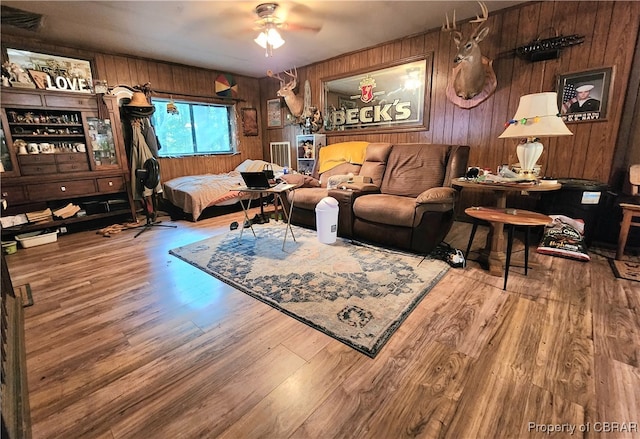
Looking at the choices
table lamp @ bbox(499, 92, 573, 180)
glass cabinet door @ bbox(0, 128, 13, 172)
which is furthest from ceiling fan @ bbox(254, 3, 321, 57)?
glass cabinet door @ bbox(0, 128, 13, 172)

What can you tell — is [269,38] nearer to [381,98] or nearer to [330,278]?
[381,98]

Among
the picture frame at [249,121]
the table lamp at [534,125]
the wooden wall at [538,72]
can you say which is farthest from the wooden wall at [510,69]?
the picture frame at [249,121]

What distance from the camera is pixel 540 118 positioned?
2.25m

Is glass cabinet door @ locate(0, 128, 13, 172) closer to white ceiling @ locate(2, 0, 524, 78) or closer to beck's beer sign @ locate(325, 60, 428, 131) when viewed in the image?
white ceiling @ locate(2, 0, 524, 78)

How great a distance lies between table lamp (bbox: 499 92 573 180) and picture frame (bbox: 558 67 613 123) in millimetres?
820

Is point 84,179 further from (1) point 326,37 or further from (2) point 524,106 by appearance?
(2) point 524,106

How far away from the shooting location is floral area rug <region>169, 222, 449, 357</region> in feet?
5.71

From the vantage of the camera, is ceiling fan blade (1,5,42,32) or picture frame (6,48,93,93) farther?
picture frame (6,48,93,93)

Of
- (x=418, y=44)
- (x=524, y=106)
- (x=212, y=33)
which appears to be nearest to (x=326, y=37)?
(x=418, y=44)

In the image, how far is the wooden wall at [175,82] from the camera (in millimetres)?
3922

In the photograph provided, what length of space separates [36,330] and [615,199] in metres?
4.64

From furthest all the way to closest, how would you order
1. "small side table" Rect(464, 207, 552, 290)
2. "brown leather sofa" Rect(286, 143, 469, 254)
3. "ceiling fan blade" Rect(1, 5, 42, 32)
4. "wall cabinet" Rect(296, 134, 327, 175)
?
"wall cabinet" Rect(296, 134, 327, 175)
"ceiling fan blade" Rect(1, 5, 42, 32)
"brown leather sofa" Rect(286, 143, 469, 254)
"small side table" Rect(464, 207, 552, 290)

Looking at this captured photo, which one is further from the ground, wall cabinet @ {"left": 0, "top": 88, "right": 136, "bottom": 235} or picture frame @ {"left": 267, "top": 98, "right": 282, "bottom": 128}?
picture frame @ {"left": 267, "top": 98, "right": 282, "bottom": 128}

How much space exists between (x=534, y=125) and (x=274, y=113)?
4672 mm
